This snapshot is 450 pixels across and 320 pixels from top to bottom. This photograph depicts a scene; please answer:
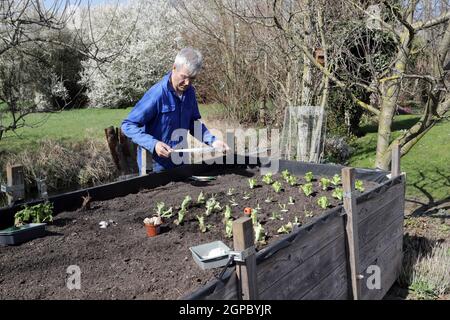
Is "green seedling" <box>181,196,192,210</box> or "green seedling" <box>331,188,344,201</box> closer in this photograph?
"green seedling" <box>181,196,192,210</box>

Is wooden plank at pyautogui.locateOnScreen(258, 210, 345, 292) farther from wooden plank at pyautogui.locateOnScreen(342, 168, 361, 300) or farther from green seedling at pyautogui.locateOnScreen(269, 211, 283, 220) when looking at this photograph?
green seedling at pyautogui.locateOnScreen(269, 211, 283, 220)

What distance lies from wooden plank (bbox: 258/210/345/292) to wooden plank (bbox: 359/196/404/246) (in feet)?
1.09

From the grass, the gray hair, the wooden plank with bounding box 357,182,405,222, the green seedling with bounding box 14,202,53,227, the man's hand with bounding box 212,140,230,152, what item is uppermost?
the gray hair

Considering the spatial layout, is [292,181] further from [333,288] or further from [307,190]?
[333,288]

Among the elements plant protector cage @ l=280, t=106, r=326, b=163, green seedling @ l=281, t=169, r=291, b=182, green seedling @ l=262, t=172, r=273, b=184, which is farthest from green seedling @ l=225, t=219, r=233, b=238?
plant protector cage @ l=280, t=106, r=326, b=163

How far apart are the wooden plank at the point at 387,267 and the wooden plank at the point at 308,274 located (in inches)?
17.5

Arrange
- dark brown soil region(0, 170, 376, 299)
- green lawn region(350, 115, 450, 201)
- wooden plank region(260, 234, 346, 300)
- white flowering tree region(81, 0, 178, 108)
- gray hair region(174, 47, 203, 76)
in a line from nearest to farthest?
1. dark brown soil region(0, 170, 376, 299)
2. wooden plank region(260, 234, 346, 300)
3. gray hair region(174, 47, 203, 76)
4. green lawn region(350, 115, 450, 201)
5. white flowering tree region(81, 0, 178, 108)

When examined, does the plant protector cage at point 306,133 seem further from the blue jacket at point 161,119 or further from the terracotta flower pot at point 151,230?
the terracotta flower pot at point 151,230

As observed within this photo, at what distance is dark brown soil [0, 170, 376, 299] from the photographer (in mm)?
1827

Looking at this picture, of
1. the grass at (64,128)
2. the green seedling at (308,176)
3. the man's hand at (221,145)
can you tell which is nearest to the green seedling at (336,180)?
the green seedling at (308,176)
